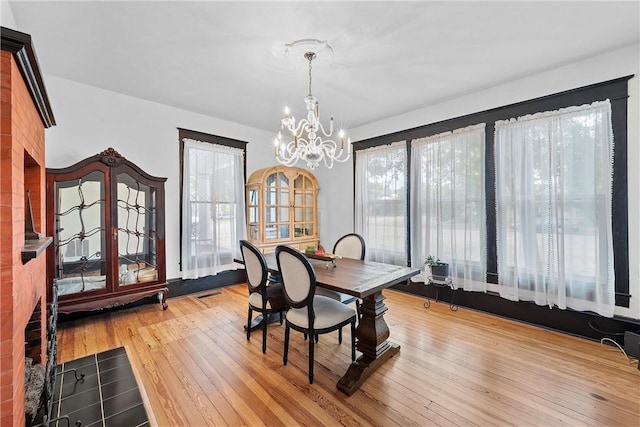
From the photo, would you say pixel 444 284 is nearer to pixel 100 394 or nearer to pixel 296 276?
pixel 296 276

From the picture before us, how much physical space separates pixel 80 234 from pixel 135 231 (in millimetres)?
490

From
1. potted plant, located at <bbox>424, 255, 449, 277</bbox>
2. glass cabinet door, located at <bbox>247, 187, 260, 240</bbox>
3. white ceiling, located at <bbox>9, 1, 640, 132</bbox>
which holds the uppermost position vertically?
white ceiling, located at <bbox>9, 1, 640, 132</bbox>

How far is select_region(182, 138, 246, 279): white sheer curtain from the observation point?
387cm

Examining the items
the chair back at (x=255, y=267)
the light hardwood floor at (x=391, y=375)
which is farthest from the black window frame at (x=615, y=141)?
the chair back at (x=255, y=267)

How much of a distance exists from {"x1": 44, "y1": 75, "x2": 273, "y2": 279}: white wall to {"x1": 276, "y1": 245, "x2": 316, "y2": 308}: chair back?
2444 mm

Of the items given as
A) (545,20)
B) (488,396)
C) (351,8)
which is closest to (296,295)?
(488,396)

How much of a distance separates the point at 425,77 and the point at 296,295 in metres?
2.64

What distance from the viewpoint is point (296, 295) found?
209 cm

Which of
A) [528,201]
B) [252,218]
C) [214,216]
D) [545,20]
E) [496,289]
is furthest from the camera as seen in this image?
[252,218]

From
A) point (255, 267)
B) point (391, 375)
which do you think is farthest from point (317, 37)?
point (391, 375)

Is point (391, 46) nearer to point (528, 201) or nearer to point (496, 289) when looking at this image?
point (528, 201)

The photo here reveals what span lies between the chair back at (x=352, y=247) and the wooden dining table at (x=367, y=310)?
695 mm

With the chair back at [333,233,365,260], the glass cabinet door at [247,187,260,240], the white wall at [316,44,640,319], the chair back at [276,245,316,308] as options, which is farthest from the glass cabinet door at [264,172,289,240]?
the chair back at [276,245,316,308]

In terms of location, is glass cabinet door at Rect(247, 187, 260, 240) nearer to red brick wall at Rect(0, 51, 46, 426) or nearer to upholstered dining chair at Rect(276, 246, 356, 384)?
upholstered dining chair at Rect(276, 246, 356, 384)
